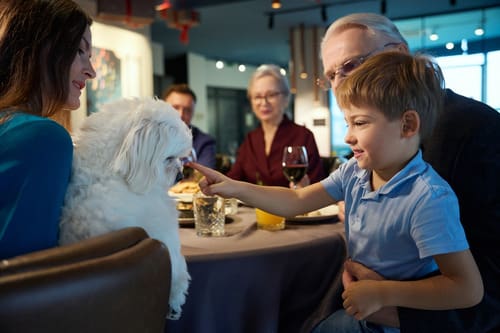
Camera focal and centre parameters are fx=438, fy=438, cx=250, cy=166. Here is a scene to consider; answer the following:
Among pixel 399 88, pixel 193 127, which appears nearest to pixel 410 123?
pixel 399 88

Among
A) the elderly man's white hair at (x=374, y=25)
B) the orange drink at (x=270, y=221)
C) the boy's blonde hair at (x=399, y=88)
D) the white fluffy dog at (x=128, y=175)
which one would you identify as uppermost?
the elderly man's white hair at (x=374, y=25)

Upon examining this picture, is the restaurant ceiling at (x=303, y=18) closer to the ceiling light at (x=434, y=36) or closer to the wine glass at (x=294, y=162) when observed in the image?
the ceiling light at (x=434, y=36)

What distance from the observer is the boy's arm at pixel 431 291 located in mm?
991

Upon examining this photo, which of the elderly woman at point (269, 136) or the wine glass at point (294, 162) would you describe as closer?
the wine glass at point (294, 162)

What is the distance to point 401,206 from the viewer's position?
1.08 metres

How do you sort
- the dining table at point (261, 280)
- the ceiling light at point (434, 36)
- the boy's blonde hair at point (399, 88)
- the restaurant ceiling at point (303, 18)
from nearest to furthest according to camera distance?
the boy's blonde hair at point (399, 88) < the dining table at point (261, 280) < the restaurant ceiling at point (303, 18) < the ceiling light at point (434, 36)

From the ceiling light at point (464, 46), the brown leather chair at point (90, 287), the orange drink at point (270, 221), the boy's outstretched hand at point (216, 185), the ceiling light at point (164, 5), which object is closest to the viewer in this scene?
the brown leather chair at point (90, 287)

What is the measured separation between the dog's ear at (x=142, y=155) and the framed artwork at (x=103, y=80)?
4.72m

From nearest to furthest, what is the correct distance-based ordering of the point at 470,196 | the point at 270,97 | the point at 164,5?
the point at 470,196 → the point at 270,97 → the point at 164,5

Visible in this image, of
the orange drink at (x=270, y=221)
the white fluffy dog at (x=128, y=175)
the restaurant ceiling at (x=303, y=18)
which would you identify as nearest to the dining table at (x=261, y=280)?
the orange drink at (x=270, y=221)

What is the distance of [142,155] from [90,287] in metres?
0.42

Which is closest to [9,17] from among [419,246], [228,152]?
[419,246]

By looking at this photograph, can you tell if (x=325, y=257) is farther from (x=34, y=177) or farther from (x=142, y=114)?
(x=34, y=177)

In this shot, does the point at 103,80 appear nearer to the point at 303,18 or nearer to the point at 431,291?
the point at 303,18
